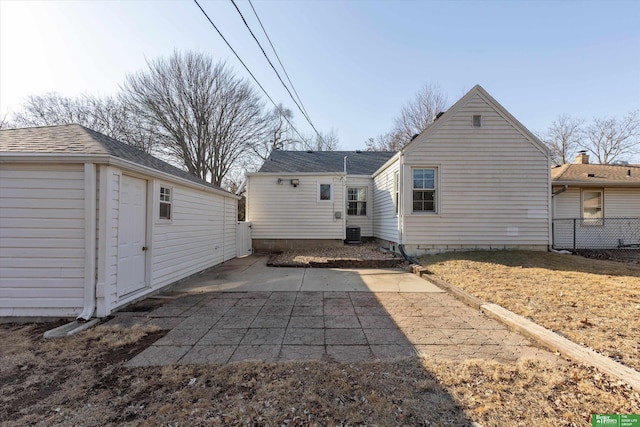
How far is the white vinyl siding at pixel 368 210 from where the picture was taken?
1318 centimetres

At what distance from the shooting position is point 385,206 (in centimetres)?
1126

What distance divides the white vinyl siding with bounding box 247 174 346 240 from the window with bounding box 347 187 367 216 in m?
1.63

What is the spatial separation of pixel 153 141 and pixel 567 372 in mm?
22772

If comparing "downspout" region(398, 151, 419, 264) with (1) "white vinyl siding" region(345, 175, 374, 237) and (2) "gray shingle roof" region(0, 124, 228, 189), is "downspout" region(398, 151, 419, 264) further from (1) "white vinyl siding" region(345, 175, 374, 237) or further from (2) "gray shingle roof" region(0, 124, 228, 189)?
(2) "gray shingle roof" region(0, 124, 228, 189)

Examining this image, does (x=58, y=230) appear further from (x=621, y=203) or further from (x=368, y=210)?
(x=621, y=203)

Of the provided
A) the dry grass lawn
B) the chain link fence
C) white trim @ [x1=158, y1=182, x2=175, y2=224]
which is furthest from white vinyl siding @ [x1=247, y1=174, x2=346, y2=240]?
the chain link fence

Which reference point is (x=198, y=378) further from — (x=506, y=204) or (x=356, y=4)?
(x=506, y=204)

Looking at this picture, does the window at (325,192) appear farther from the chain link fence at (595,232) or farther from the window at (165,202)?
the chain link fence at (595,232)

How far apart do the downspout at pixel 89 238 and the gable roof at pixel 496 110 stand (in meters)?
8.11

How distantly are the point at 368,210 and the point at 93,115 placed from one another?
19.7 m

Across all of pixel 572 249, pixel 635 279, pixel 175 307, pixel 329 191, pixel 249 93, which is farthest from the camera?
pixel 249 93

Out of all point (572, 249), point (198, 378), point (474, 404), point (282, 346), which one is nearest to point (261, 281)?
point (282, 346)

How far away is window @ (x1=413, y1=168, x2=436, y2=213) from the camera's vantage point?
929 cm

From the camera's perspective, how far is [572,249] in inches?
421
